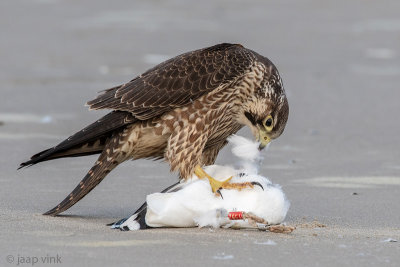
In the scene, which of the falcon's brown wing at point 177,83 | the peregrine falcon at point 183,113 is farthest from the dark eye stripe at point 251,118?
the falcon's brown wing at point 177,83

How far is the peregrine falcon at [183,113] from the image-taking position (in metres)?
6.97

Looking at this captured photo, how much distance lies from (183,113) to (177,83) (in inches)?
8.5

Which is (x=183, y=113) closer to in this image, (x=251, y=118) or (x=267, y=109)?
(x=251, y=118)

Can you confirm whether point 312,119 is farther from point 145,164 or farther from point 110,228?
point 110,228

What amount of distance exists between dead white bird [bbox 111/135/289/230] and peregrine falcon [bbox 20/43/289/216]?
49 centimetres

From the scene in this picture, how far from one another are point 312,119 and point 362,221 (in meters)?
3.78

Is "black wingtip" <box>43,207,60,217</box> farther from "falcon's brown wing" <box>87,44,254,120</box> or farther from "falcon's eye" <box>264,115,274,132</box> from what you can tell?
"falcon's eye" <box>264,115,274,132</box>

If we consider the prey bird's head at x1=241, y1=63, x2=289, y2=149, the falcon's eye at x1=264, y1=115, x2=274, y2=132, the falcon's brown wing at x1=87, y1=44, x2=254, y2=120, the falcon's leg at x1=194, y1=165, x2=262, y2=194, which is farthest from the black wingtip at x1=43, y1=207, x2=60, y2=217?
the falcon's eye at x1=264, y1=115, x2=274, y2=132

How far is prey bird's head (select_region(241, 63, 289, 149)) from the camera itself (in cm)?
710

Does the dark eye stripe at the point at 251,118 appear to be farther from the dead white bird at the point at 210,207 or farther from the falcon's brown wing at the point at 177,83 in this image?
the dead white bird at the point at 210,207

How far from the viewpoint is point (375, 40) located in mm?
14453

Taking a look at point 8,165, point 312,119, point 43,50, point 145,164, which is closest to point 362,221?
point 145,164

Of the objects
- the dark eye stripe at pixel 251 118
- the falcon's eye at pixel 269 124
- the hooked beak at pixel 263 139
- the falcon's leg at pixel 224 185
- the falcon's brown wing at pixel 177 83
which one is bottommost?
the falcon's leg at pixel 224 185

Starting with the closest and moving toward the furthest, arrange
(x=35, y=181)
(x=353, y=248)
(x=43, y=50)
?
(x=353, y=248) < (x=35, y=181) < (x=43, y=50)
